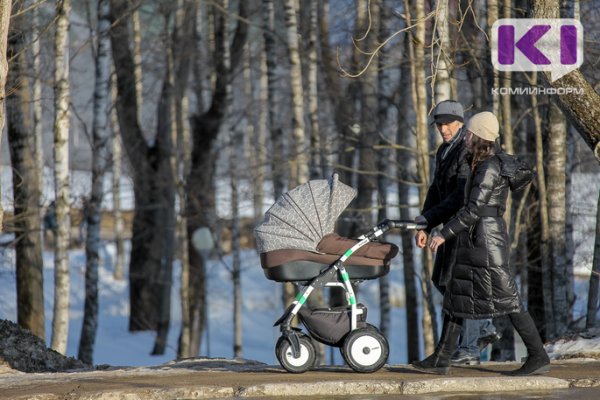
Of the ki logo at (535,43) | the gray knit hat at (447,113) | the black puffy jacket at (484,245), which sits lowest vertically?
the black puffy jacket at (484,245)

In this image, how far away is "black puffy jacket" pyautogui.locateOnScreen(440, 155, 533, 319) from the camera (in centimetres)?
800

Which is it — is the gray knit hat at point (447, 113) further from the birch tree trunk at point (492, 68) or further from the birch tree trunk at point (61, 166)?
the birch tree trunk at point (61, 166)

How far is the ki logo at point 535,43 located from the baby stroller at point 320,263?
315cm

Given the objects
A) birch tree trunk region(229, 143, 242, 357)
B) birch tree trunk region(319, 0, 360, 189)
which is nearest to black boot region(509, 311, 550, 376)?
birch tree trunk region(319, 0, 360, 189)

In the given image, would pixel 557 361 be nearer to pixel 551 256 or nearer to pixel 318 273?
pixel 318 273

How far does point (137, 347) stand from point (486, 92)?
11562 millimetres

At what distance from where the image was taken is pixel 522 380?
7.84 metres

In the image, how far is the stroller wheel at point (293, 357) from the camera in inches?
328

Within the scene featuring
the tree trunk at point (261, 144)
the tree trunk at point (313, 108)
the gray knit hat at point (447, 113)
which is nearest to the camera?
the gray knit hat at point (447, 113)

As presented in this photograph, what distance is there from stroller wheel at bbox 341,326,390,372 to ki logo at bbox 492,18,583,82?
3.45m

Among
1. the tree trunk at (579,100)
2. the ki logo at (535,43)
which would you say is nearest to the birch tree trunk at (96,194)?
the ki logo at (535,43)

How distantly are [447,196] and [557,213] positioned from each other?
587cm

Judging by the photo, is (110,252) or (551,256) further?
(110,252)

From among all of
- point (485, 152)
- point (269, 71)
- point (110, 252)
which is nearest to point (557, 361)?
point (485, 152)
